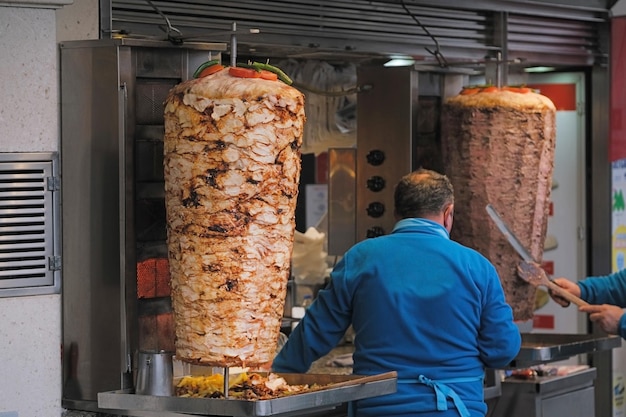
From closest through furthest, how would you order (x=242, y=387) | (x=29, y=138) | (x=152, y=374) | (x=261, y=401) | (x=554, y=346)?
(x=261, y=401), (x=242, y=387), (x=152, y=374), (x=29, y=138), (x=554, y=346)

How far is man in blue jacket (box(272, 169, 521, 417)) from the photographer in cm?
462

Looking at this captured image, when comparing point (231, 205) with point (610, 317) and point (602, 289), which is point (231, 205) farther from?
point (602, 289)

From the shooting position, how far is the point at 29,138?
451 centimetres

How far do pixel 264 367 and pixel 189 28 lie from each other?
1.69 m

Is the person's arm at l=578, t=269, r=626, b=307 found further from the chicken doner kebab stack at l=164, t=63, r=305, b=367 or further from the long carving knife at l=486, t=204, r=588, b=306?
the chicken doner kebab stack at l=164, t=63, r=305, b=367

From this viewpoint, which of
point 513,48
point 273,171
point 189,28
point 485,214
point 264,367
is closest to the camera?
point 273,171

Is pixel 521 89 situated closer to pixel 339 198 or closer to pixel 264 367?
pixel 339 198

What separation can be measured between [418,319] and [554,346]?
64.8 inches

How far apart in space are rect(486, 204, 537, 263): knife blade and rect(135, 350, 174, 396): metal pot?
7.05ft

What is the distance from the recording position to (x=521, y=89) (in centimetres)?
598

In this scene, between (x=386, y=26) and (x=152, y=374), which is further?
(x=386, y=26)

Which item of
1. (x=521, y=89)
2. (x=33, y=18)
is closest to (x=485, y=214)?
(x=521, y=89)

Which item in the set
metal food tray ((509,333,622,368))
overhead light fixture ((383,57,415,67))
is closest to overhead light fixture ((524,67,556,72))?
overhead light fixture ((383,57,415,67))

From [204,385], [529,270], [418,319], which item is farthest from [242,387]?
[529,270]
